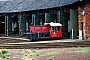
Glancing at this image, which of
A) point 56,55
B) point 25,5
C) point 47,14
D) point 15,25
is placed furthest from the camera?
point 15,25

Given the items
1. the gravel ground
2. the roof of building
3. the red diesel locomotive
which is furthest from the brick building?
Result: the gravel ground

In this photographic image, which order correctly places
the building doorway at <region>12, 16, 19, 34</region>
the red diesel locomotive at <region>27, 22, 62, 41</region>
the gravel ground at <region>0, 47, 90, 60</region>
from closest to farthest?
the gravel ground at <region>0, 47, 90, 60</region> → the red diesel locomotive at <region>27, 22, 62, 41</region> → the building doorway at <region>12, 16, 19, 34</region>

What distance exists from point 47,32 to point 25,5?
1465cm

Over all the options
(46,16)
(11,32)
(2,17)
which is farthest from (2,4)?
(46,16)

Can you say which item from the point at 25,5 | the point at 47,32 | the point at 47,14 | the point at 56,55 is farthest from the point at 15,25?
the point at 56,55

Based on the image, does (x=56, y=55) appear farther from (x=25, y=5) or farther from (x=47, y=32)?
(x=25, y=5)

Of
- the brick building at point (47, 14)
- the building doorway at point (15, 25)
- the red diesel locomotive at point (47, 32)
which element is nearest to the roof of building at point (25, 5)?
the brick building at point (47, 14)

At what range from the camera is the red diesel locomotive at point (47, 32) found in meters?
34.0

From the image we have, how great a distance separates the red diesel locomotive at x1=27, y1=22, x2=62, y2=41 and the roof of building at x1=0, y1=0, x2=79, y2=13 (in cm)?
342

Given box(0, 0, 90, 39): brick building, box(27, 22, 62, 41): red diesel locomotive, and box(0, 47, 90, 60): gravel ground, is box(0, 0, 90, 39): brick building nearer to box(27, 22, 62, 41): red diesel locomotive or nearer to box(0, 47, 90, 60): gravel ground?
box(27, 22, 62, 41): red diesel locomotive

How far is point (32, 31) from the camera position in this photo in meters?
34.9

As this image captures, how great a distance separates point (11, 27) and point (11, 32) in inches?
36.9

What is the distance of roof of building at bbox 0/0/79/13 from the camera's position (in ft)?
133

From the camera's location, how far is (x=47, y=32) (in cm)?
3469
